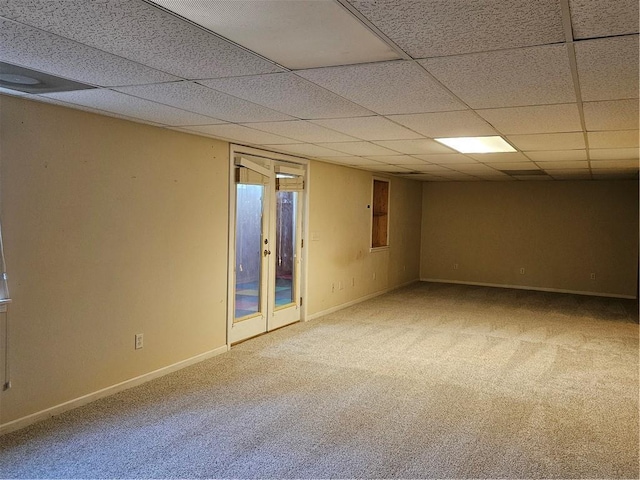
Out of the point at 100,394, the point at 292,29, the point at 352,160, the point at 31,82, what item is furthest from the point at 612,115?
the point at 100,394

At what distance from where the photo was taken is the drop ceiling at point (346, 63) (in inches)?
65.6

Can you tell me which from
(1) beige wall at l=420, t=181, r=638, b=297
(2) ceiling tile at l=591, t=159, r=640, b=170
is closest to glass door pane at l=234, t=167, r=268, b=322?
(2) ceiling tile at l=591, t=159, r=640, b=170

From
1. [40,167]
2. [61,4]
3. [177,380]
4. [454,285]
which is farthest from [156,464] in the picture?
[454,285]

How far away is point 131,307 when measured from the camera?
13.0 feet

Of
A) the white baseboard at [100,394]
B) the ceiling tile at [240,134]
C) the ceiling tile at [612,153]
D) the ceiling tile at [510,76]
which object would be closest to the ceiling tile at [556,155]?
the ceiling tile at [612,153]

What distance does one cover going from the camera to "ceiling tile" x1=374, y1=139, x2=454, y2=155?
4.59 m

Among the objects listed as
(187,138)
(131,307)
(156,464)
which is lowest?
(156,464)

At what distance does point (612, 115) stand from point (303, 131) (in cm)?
222

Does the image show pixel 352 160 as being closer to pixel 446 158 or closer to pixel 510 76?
pixel 446 158

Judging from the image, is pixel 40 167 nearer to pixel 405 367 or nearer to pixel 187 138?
pixel 187 138

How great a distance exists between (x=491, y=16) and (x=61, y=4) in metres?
1.40

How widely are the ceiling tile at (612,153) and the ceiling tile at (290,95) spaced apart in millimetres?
2792

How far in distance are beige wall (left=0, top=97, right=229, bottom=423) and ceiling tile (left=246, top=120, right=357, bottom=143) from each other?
82 centimetres

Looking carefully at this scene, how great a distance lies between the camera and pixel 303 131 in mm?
4148
